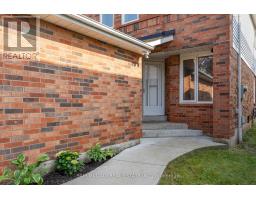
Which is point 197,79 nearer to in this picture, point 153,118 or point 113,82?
point 153,118

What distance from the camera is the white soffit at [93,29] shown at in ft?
12.2

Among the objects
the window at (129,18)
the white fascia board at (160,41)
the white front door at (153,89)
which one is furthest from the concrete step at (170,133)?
the window at (129,18)

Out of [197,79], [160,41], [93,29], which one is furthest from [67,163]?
[197,79]

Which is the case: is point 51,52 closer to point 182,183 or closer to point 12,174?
point 12,174

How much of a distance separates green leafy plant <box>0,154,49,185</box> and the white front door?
5542 millimetres

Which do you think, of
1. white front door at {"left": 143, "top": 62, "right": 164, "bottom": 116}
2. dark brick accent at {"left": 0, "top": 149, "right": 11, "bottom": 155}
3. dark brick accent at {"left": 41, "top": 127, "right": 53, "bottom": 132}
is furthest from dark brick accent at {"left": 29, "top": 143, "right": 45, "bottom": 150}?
white front door at {"left": 143, "top": 62, "right": 164, "bottom": 116}

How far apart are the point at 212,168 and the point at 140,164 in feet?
4.74

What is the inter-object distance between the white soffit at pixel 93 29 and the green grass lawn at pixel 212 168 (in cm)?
279

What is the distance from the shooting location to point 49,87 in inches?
147

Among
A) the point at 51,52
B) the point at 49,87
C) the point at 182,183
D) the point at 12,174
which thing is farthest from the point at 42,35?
the point at 182,183

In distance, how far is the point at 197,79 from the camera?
7512 mm

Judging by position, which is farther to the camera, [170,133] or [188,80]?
[188,80]

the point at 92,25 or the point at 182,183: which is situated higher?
the point at 92,25
